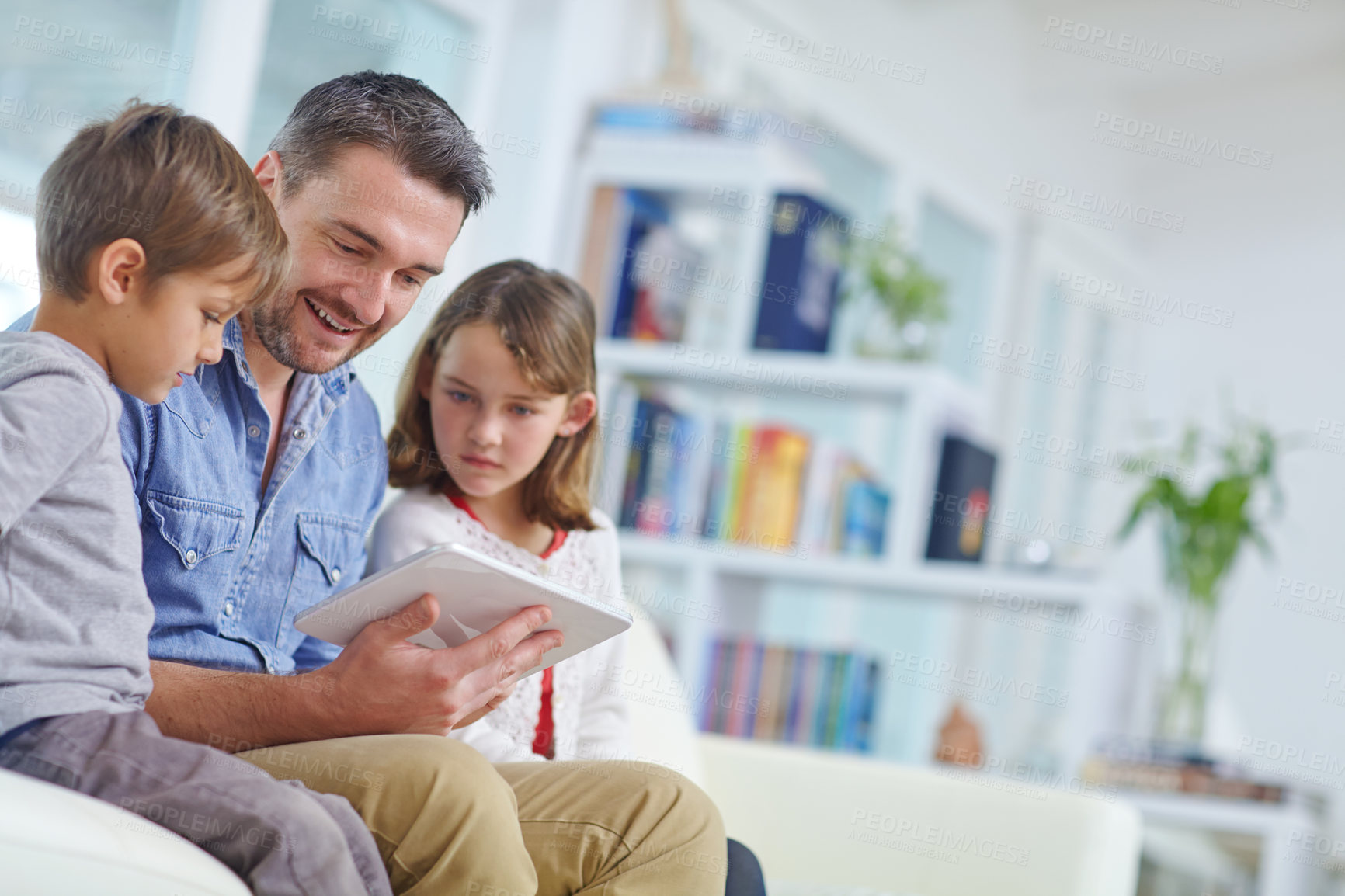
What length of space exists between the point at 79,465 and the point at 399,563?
0.23 meters

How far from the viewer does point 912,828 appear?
1671 millimetres

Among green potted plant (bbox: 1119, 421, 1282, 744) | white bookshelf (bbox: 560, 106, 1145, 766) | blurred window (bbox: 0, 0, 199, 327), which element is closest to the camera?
blurred window (bbox: 0, 0, 199, 327)

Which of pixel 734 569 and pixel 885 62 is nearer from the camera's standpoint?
pixel 734 569

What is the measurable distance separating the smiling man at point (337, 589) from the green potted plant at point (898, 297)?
1829mm

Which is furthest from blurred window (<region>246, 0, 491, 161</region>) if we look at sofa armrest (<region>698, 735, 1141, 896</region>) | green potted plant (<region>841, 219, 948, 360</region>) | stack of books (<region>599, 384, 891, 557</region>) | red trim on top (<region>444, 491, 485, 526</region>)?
sofa armrest (<region>698, 735, 1141, 896</region>)

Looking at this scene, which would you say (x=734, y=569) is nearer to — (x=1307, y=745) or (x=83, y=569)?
(x=83, y=569)

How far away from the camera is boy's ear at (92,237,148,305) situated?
92cm

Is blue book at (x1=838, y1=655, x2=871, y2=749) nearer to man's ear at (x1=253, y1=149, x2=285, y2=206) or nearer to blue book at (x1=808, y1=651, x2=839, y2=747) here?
blue book at (x1=808, y1=651, x2=839, y2=747)

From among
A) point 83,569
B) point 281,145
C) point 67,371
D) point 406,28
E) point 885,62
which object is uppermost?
point 885,62

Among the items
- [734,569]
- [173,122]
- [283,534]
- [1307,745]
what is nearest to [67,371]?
[173,122]

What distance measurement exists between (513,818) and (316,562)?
15.4 inches

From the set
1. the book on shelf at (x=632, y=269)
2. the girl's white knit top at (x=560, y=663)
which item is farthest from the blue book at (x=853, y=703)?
the girl's white knit top at (x=560, y=663)

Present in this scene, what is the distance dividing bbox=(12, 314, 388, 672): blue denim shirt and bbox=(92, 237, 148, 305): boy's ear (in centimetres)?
15

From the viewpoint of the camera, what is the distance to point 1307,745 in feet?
13.3
